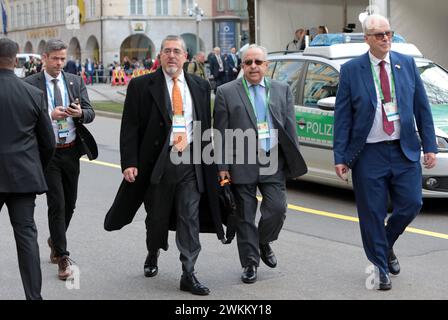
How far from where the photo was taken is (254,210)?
6988mm

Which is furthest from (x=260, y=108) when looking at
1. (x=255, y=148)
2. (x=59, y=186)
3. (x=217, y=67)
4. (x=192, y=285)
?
(x=217, y=67)

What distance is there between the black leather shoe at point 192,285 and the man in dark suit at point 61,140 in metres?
1.04

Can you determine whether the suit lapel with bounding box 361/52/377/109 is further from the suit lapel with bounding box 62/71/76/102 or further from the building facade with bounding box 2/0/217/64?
the building facade with bounding box 2/0/217/64

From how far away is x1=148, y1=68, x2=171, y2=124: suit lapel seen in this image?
21.7 ft

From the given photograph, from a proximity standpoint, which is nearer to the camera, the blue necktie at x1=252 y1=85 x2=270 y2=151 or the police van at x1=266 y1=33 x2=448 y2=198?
the blue necktie at x1=252 y1=85 x2=270 y2=151

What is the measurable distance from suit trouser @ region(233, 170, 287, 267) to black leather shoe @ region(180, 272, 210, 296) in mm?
470

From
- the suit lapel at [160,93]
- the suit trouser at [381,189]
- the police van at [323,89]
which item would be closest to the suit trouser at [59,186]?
→ the suit lapel at [160,93]

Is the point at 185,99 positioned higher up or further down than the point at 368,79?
further down

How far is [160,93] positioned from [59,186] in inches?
48.1

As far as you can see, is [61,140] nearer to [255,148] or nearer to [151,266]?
[151,266]

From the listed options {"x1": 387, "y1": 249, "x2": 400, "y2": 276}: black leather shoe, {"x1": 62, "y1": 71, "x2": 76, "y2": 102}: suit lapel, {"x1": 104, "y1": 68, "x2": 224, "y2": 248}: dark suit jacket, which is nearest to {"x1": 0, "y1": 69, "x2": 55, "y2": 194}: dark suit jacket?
{"x1": 104, "y1": 68, "x2": 224, "y2": 248}: dark suit jacket

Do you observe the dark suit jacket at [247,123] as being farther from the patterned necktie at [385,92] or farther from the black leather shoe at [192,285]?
the black leather shoe at [192,285]

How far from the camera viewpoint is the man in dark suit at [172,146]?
6.62 m
